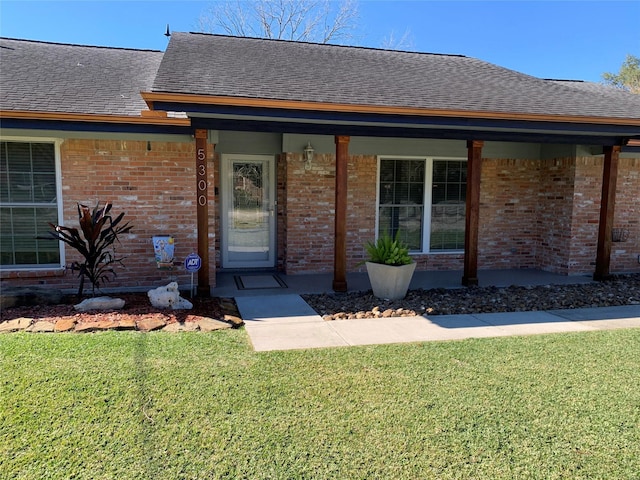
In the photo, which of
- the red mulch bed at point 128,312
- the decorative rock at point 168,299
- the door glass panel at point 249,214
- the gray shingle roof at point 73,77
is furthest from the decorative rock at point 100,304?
the door glass panel at point 249,214

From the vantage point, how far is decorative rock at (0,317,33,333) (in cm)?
502

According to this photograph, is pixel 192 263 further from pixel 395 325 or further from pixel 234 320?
pixel 395 325

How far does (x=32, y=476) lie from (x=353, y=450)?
183 centimetres

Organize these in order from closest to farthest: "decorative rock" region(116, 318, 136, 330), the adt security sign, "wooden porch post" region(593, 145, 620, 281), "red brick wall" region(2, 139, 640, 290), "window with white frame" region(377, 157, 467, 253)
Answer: "decorative rock" region(116, 318, 136, 330) < the adt security sign < "red brick wall" region(2, 139, 640, 290) < "wooden porch post" region(593, 145, 620, 281) < "window with white frame" region(377, 157, 467, 253)

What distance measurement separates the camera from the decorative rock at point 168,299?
234 inches

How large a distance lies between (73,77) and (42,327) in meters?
4.44

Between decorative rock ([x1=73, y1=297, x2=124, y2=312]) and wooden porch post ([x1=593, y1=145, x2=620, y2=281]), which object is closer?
decorative rock ([x1=73, y1=297, x2=124, y2=312])

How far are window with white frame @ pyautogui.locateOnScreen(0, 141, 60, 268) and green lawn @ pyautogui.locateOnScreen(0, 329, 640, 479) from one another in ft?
8.66

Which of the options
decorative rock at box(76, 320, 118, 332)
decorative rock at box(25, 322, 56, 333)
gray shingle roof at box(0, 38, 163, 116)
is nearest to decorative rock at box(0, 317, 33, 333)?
decorative rock at box(25, 322, 56, 333)

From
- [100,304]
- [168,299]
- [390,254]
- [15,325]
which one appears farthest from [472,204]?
[15,325]

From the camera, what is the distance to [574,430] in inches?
125

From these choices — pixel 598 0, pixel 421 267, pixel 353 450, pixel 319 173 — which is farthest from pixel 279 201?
pixel 598 0

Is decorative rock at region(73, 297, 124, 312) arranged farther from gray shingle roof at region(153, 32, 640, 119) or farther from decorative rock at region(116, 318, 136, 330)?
gray shingle roof at region(153, 32, 640, 119)

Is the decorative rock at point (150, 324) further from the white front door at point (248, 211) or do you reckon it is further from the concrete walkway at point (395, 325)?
the white front door at point (248, 211)
